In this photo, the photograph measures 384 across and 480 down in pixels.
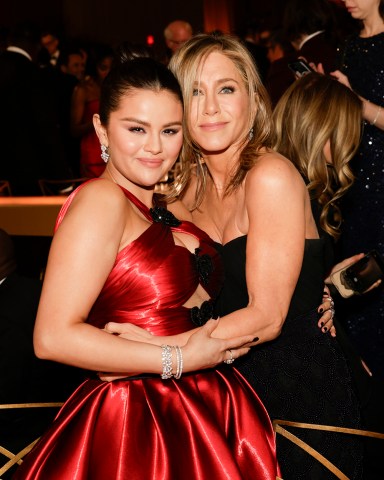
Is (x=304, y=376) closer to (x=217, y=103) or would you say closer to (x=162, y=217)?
(x=162, y=217)

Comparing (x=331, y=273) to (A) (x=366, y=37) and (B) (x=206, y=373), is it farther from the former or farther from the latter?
(A) (x=366, y=37)

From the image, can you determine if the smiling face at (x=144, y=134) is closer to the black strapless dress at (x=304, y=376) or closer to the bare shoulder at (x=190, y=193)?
the black strapless dress at (x=304, y=376)

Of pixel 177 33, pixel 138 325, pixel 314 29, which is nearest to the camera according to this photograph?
pixel 138 325

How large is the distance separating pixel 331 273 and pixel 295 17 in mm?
1963

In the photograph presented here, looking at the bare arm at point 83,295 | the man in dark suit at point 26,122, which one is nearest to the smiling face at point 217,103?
the bare arm at point 83,295

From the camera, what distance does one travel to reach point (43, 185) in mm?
4738

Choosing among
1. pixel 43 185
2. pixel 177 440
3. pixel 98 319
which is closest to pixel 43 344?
pixel 98 319

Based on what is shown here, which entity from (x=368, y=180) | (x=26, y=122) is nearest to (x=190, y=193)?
(x=368, y=180)

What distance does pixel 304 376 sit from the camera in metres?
1.85

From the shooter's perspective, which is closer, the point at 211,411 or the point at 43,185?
the point at 211,411

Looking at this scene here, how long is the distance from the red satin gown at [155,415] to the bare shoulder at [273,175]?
266mm

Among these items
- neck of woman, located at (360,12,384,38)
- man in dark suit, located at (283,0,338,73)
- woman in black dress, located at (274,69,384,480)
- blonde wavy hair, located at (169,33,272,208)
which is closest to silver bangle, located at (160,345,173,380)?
blonde wavy hair, located at (169,33,272,208)

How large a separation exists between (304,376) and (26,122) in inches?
150

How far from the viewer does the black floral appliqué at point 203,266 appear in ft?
5.80
